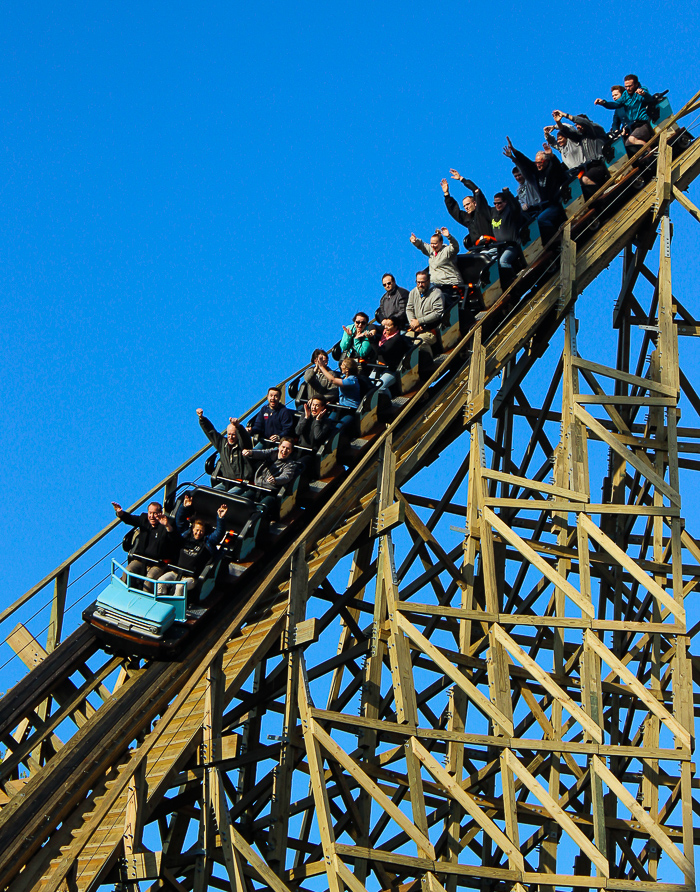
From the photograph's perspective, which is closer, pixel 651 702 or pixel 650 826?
pixel 650 826

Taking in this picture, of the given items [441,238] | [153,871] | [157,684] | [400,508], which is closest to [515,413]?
[441,238]

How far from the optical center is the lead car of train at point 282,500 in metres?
13.2

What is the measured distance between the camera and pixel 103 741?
12.5 metres

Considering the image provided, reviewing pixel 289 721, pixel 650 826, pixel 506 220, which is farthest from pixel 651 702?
pixel 506 220

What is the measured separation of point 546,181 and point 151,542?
737cm

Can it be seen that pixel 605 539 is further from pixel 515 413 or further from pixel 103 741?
pixel 103 741

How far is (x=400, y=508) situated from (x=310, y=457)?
6.42 ft

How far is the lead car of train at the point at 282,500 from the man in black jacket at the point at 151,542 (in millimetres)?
124

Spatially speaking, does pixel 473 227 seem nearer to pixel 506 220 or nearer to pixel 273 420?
pixel 506 220

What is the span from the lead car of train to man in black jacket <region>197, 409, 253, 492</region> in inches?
8.0

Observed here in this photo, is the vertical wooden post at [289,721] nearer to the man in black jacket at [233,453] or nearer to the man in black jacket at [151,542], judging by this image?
the man in black jacket at [151,542]

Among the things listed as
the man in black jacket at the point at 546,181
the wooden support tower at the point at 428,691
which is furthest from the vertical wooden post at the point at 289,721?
the man in black jacket at the point at 546,181

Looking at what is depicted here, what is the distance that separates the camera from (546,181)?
701 inches

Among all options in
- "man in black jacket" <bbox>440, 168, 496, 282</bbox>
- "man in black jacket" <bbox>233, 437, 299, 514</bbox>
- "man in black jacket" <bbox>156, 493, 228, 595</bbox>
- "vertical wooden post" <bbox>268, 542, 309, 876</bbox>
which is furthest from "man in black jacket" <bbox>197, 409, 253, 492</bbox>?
"man in black jacket" <bbox>440, 168, 496, 282</bbox>
